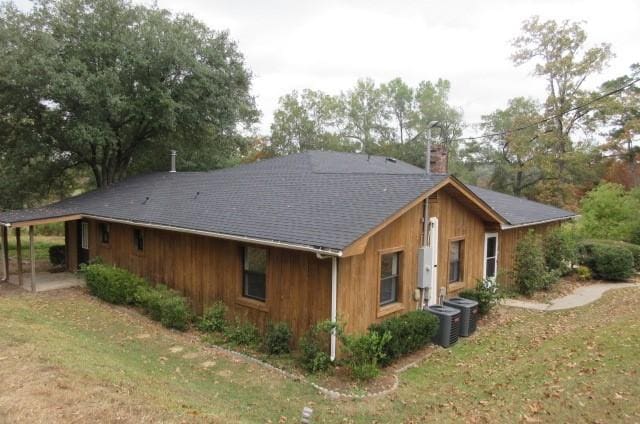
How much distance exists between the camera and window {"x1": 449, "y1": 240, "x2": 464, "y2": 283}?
461 inches

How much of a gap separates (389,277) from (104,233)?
1125 centimetres

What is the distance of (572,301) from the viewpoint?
1335cm

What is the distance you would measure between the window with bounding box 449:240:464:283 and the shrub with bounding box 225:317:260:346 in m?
5.57

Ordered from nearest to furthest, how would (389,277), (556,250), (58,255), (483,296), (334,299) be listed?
(334,299) < (389,277) < (483,296) < (556,250) < (58,255)

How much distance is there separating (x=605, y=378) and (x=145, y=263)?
39.2 feet

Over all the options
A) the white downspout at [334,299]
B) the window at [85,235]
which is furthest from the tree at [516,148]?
the window at [85,235]

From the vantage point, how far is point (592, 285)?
16.2m

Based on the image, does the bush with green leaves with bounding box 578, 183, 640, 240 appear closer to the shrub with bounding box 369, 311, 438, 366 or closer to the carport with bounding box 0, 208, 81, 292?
the shrub with bounding box 369, 311, 438, 366

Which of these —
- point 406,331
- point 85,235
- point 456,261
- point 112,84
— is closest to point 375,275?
point 406,331

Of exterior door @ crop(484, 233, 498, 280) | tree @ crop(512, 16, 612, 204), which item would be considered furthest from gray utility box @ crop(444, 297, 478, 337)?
tree @ crop(512, 16, 612, 204)

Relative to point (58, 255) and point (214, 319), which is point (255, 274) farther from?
point (58, 255)

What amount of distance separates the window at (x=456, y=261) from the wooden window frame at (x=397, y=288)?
8.69ft

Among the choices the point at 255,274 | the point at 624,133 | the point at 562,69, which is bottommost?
the point at 255,274

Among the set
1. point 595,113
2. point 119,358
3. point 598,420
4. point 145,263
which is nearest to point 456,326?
point 598,420
